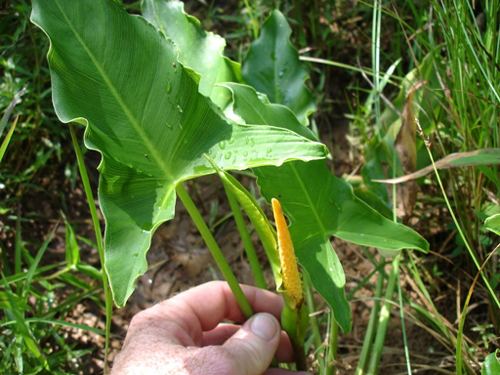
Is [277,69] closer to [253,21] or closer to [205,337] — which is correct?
[253,21]

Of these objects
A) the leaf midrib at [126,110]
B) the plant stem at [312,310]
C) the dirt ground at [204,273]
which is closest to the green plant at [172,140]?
the leaf midrib at [126,110]

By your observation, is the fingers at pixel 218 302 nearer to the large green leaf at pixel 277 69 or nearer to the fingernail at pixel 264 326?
the fingernail at pixel 264 326

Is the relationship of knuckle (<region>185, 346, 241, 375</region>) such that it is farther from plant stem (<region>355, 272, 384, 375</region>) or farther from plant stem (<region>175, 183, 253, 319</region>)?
plant stem (<region>355, 272, 384, 375</region>)

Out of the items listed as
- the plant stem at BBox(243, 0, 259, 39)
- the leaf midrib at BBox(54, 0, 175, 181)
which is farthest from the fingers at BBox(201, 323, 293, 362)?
the plant stem at BBox(243, 0, 259, 39)

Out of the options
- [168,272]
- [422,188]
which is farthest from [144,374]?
[422,188]

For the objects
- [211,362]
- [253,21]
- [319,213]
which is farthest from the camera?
[253,21]

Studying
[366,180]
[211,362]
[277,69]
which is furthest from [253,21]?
[211,362]
